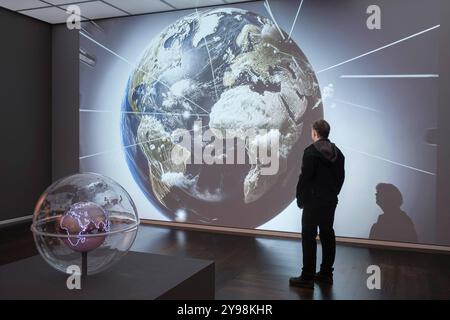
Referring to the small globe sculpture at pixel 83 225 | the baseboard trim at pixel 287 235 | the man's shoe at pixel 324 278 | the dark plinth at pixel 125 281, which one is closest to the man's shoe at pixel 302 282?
the man's shoe at pixel 324 278

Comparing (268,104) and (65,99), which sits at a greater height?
(65,99)

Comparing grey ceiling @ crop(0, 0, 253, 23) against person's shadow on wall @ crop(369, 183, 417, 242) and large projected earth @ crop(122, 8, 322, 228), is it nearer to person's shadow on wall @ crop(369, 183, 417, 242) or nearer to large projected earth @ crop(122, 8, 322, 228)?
large projected earth @ crop(122, 8, 322, 228)

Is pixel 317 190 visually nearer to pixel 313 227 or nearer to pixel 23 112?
pixel 313 227

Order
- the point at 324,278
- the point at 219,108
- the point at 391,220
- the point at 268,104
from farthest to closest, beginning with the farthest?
the point at 219,108, the point at 268,104, the point at 391,220, the point at 324,278

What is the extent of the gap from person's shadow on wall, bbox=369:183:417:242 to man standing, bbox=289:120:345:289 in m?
1.58

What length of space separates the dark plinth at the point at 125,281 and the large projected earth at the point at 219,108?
320 cm

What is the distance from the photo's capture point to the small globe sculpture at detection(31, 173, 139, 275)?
1571 mm

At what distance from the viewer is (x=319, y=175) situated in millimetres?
3090

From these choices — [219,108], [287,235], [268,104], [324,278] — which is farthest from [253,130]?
[324,278]

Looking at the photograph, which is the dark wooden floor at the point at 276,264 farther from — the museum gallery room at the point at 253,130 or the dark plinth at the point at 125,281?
the dark plinth at the point at 125,281

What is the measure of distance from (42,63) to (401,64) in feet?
16.4

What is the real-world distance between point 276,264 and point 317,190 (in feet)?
3.51

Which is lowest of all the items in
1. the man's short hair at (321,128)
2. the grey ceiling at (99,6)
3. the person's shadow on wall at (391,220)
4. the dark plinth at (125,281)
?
the person's shadow on wall at (391,220)

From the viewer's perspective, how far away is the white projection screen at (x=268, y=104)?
4410 mm
